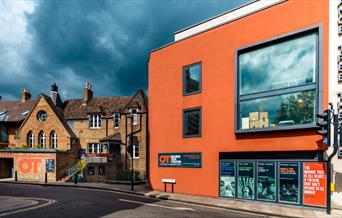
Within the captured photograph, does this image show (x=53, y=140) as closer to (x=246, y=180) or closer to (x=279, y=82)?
(x=246, y=180)

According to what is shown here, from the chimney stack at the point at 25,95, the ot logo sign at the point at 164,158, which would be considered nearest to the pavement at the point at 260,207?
the ot logo sign at the point at 164,158

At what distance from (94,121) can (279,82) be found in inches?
879

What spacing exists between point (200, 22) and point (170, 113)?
699cm

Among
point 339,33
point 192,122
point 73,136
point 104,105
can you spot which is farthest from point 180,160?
point 73,136

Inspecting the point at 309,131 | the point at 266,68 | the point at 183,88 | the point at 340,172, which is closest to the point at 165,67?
the point at 183,88

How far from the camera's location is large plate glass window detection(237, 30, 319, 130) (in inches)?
500

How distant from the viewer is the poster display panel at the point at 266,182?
13344mm

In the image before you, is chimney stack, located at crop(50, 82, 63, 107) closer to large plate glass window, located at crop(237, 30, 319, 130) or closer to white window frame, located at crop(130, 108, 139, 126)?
white window frame, located at crop(130, 108, 139, 126)

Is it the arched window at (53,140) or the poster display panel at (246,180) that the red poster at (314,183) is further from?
the arched window at (53,140)

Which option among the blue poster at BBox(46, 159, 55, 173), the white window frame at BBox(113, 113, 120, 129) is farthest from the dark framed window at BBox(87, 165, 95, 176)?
the white window frame at BBox(113, 113, 120, 129)

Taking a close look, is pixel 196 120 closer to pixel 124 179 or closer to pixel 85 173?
pixel 124 179

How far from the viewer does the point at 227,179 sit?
1516cm

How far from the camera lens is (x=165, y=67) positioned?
1939 cm

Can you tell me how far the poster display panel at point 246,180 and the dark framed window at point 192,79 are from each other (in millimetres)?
5738
